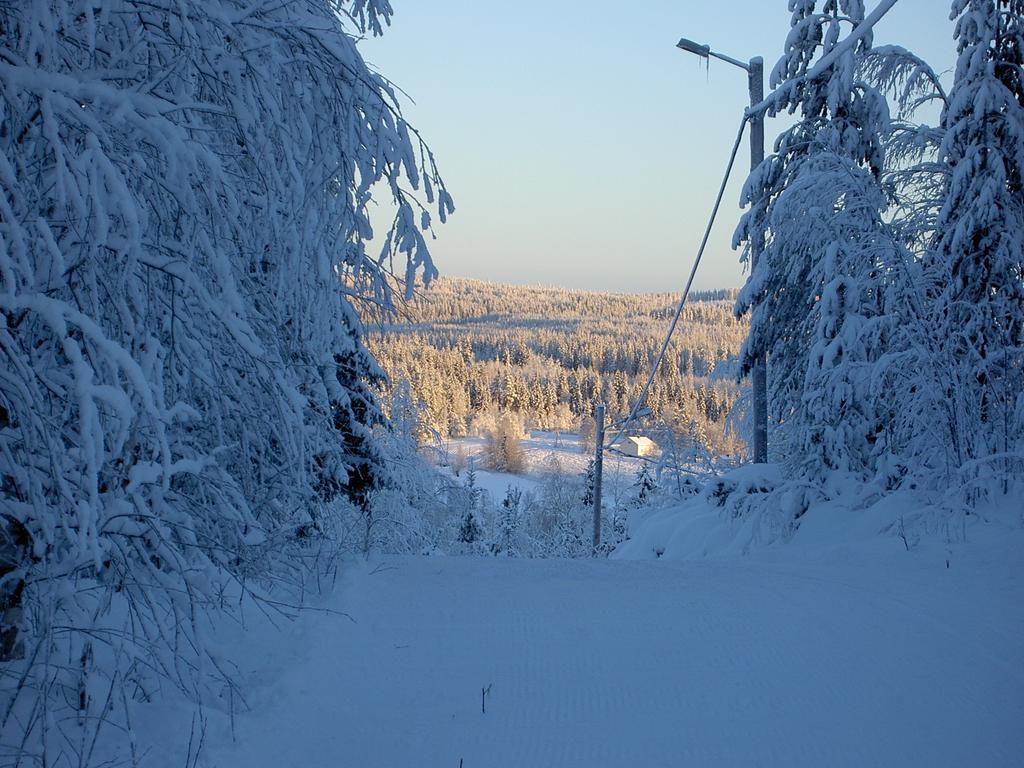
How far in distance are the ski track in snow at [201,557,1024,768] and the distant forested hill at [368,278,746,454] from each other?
22897 millimetres

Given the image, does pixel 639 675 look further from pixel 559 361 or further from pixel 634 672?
pixel 559 361

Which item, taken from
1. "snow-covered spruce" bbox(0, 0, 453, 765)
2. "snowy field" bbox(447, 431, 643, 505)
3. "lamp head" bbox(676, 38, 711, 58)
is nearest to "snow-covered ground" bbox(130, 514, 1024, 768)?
"snow-covered spruce" bbox(0, 0, 453, 765)

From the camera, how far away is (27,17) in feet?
7.39

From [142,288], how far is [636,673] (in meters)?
2.91

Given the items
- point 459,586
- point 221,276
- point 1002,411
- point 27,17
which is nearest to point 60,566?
point 221,276

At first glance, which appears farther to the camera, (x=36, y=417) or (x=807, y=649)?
(x=807, y=649)

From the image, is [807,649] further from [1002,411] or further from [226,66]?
[1002,411]

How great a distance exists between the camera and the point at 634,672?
397 cm

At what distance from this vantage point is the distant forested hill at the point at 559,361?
72.4m

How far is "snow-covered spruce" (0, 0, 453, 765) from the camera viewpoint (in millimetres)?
2227

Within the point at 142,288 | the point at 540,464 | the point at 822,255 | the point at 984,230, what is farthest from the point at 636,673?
the point at 540,464

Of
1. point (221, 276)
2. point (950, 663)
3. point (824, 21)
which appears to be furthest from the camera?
point (824, 21)

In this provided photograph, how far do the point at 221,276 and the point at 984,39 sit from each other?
9967 mm

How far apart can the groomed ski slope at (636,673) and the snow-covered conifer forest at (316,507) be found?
21mm
